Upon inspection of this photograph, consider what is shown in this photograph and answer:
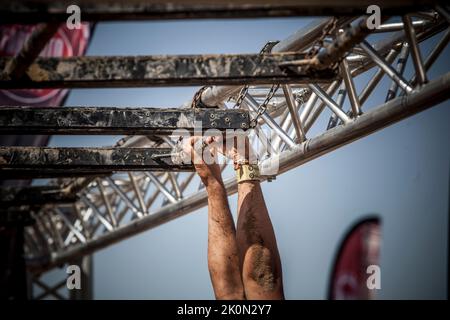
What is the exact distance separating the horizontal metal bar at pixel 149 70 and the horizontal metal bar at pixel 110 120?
95cm

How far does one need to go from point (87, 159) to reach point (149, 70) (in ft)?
7.79

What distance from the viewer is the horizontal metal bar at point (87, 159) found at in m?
6.02

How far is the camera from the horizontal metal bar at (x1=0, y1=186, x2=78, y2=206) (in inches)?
361

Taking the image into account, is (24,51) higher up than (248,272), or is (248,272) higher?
(24,51)

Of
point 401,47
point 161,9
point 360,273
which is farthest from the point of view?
point 360,273

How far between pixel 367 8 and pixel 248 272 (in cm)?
184

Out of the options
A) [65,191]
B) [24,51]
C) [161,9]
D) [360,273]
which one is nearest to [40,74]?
[24,51]

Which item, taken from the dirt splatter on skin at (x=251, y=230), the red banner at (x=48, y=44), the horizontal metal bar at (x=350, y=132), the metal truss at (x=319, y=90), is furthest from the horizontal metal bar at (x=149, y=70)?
the red banner at (x=48, y=44)

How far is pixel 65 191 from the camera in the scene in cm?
916

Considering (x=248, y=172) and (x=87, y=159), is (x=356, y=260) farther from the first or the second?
(x=87, y=159)

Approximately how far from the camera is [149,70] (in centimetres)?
393

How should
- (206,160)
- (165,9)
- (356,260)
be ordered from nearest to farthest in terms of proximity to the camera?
(165,9), (206,160), (356,260)

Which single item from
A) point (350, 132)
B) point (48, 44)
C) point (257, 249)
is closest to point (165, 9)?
point (257, 249)
